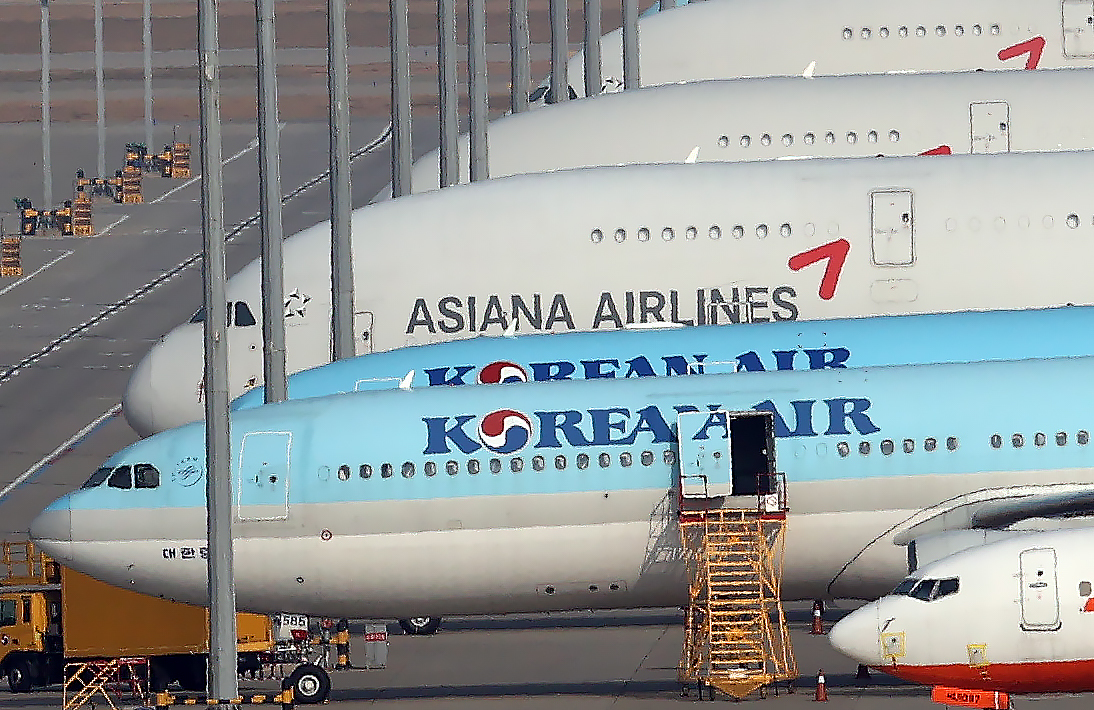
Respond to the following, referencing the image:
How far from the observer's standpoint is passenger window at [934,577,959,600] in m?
37.7

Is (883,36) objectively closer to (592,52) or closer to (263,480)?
(592,52)

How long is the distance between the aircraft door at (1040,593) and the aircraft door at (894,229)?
1785 centimetres

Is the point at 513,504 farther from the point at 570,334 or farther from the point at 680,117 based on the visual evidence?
the point at 680,117

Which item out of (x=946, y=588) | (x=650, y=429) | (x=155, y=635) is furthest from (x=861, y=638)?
(x=155, y=635)

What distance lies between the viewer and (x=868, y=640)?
125 feet

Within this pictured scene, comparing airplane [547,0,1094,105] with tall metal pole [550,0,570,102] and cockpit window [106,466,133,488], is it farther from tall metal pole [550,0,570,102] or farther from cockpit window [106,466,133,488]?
cockpit window [106,466,133,488]

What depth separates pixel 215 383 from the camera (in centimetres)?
3578

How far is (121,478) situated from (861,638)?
42.4 ft

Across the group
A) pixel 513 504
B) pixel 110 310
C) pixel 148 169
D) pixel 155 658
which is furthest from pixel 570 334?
pixel 148 169

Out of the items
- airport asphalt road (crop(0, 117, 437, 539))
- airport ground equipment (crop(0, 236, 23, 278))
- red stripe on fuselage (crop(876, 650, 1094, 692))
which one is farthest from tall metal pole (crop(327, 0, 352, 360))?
airport ground equipment (crop(0, 236, 23, 278))

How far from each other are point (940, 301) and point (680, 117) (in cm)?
1198

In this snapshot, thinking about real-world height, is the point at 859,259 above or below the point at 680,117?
below

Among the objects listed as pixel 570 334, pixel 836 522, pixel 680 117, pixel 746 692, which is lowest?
pixel 746 692

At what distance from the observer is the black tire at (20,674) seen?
5000 centimetres
